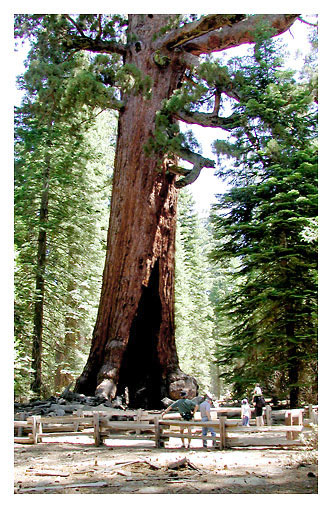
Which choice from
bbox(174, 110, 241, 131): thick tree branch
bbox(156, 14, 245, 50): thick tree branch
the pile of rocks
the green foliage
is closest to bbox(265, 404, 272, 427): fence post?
the pile of rocks

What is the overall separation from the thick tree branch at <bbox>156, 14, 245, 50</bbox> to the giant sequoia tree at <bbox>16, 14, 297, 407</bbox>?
0.06 ft

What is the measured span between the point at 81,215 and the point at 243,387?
6.00 m

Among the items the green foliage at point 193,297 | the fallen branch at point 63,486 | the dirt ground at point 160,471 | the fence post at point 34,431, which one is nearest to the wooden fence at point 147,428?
the fence post at point 34,431

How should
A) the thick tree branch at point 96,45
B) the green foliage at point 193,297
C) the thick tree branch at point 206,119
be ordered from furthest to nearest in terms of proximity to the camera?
1. the green foliage at point 193,297
2. the thick tree branch at point 96,45
3. the thick tree branch at point 206,119

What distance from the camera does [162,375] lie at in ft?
27.3

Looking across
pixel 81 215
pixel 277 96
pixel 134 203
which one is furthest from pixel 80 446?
pixel 81 215

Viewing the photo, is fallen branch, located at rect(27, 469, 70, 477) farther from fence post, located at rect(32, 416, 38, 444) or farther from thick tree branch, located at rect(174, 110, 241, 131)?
thick tree branch, located at rect(174, 110, 241, 131)

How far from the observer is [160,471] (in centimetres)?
432

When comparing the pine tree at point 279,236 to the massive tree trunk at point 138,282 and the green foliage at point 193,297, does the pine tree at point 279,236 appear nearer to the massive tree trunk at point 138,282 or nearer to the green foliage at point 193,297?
the massive tree trunk at point 138,282

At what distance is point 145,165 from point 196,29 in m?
2.59

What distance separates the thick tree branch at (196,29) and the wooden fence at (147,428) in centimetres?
647

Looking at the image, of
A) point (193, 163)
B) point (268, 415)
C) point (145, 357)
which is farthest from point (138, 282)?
point (268, 415)

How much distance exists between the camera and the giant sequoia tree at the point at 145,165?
818cm

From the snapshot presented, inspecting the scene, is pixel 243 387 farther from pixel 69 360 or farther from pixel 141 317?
pixel 69 360
